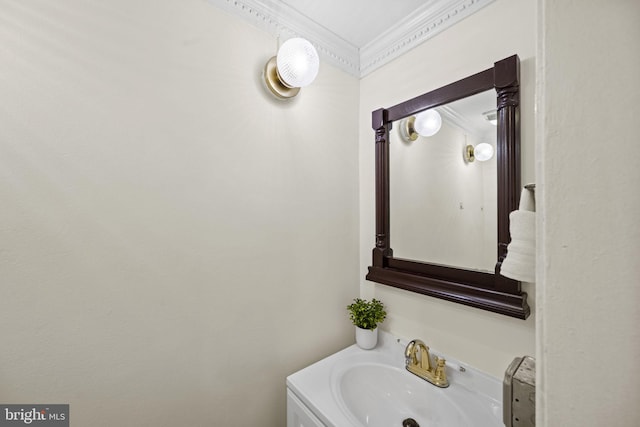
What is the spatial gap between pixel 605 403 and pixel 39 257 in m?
1.04

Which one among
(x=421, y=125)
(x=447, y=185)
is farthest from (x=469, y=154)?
(x=421, y=125)

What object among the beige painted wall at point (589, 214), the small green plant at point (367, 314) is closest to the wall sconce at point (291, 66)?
the beige painted wall at point (589, 214)

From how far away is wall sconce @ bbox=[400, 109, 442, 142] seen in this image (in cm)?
112

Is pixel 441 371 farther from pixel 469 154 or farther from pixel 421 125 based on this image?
pixel 421 125

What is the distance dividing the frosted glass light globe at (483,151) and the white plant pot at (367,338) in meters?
0.90

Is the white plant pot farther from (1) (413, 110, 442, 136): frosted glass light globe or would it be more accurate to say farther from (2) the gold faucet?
(1) (413, 110, 442, 136): frosted glass light globe

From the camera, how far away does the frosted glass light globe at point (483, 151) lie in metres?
0.94

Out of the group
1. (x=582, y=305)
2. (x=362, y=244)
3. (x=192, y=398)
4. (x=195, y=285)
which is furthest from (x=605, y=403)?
(x=362, y=244)

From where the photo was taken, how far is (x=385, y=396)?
104 centimetres

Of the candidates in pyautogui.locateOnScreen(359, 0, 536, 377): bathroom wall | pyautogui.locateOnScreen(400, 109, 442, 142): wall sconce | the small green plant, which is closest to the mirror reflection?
pyautogui.locateOnScreen(400, 109, 442, 142): wall sconce

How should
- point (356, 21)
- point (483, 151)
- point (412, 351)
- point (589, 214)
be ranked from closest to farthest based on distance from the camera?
1. point (589, 214)
2. point (483, 151)
3. point (412, 351)
4. point (356, 21)

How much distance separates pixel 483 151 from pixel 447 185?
18 centimetres

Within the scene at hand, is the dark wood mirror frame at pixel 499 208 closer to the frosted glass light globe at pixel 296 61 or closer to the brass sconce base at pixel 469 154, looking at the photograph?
the brass sconce base at pixel 469 154

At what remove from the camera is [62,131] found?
2.26 feet
